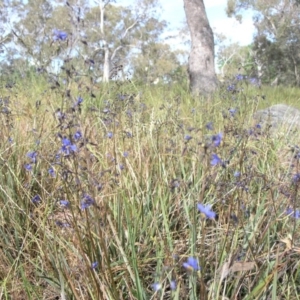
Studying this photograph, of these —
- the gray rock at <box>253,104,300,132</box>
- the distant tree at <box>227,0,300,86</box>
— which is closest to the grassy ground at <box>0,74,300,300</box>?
the gray rock at <box>253,104,300,132</box>

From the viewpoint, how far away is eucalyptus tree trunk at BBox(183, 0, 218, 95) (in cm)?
669

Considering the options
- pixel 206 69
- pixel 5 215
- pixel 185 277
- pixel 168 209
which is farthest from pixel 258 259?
pixel 206 69

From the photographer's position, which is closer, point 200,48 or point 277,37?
point 200,48

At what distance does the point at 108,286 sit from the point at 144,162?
2.98 feet

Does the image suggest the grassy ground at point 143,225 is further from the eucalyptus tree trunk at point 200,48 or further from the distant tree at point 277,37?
the distant tree at point 277,37

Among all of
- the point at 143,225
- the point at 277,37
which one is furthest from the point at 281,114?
the point at 277,37

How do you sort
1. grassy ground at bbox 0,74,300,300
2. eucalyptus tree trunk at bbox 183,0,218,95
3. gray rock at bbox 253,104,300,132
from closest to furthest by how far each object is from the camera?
grassy ground at bbox 0,74,300,300, gray rock at bbox 253,104,300,132, eucalyptus tree trunk at bbox 183,0,218,95

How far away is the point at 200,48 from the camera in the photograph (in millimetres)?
6840

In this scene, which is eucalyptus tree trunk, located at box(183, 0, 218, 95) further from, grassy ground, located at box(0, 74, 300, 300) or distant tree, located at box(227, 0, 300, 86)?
distant tree, located at box(227, 0, 300, 86)

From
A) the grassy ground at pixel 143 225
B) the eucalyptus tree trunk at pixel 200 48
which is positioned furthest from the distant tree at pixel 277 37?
the grassy ground at pixel 143 225

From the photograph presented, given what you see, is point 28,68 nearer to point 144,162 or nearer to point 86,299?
point 144,162

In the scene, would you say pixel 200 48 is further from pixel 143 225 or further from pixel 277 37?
pixel 277 37

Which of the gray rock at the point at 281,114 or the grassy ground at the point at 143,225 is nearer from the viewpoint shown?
the grassy ground at the point at 143,225

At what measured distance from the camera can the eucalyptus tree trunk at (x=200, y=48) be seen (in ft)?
22.0
